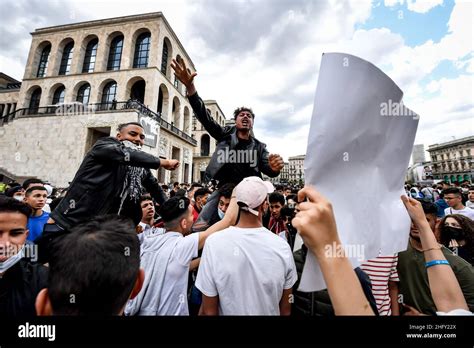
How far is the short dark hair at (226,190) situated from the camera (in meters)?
2.95

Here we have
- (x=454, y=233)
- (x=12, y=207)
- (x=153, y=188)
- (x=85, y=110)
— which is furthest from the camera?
(x=85, y=110)

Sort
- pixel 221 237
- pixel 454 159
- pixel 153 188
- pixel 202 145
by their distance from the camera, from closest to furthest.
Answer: pixel 221 237
pixel 153 188
pixel 202 145
pixel 454 159

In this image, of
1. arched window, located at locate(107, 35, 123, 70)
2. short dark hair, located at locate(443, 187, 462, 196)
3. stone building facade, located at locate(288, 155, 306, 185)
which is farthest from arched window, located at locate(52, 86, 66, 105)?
stone building facade, located at locate(288, 155, 306, 185)

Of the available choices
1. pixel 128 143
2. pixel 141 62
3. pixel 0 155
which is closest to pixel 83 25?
pixel 141 62

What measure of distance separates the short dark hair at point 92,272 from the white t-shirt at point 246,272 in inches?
32.5

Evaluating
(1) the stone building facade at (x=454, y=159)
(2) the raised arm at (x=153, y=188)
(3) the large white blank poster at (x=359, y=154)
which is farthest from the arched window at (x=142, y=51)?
(1) the stone building facade at (x=454, y=159)

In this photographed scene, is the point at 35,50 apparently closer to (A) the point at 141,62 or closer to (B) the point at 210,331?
(A) the point at 141,62

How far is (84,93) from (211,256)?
97.4 feet

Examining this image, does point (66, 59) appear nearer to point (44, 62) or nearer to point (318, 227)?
point (44, 62)

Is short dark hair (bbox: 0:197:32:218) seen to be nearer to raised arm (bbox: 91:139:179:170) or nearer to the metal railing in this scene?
raised arm (bbox: 91:139:179:170)

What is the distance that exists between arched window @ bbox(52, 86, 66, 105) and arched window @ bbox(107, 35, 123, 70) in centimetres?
586

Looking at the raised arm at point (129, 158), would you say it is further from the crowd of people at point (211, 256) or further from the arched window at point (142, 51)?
the arched window at point (142, 51)

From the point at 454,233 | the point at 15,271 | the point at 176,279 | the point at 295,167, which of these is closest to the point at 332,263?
the point at 176,279

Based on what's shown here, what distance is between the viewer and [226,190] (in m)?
3.02
